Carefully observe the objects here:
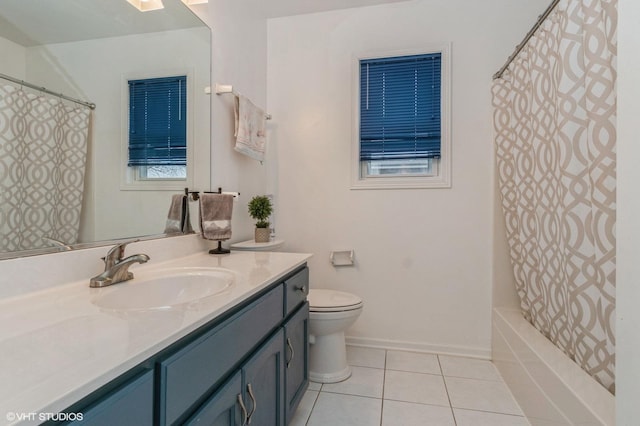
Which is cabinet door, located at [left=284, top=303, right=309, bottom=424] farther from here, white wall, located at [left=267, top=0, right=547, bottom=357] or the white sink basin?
white wall, located at [left=267, top=0, right=547, bottom=357]

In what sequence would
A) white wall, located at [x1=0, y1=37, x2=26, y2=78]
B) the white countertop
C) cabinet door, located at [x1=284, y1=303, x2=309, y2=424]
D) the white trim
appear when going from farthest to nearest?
cabinet door, located at [x1=284, y1=303, x2=309, y2=424] → the white trim → white wall, located at [x1=0, y1=37, x2=26, y2=78] → the white countertop

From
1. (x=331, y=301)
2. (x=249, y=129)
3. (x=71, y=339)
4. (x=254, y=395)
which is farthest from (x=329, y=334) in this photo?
(x=71, y=339)

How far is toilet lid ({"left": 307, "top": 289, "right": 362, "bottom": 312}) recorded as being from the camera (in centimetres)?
178

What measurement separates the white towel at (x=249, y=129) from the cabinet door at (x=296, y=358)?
3.35ft

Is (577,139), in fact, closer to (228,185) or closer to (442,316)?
(442,316)

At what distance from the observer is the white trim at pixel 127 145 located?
1.20 m

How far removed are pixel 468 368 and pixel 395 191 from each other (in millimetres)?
1243

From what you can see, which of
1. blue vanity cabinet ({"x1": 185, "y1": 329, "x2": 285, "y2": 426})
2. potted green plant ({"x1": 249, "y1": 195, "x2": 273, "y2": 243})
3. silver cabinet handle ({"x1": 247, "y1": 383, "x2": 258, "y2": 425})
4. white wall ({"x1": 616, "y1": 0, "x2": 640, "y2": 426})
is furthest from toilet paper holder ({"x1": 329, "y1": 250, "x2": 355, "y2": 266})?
white wall ({"x1": 616, "y1": 0, "x2": 640, "y2": 426})

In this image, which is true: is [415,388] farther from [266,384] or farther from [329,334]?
[266,384]

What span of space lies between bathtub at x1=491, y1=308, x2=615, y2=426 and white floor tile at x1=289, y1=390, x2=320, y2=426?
3.47 feet

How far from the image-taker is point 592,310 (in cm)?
117

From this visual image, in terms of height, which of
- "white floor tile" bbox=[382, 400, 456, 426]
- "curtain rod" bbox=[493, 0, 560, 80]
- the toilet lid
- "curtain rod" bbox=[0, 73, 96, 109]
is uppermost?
"curtain rod" bbox=[493, 0, 560, 80]

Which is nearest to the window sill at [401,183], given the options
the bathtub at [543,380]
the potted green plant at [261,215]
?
the potted green plant at [261,215]

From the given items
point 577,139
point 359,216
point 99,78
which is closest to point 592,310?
point 577,139
